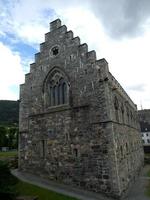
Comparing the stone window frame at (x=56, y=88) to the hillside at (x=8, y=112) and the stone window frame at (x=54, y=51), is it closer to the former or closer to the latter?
the stone window frame at (x=54, y=51)

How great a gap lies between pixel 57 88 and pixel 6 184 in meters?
10.5

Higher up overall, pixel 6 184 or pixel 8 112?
pixel 8 112

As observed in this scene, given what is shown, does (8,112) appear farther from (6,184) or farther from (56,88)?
(6,184)

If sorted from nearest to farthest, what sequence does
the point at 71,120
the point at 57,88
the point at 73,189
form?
1. the point at 73,189
2. the point at 71,120
3. the point at 57,88

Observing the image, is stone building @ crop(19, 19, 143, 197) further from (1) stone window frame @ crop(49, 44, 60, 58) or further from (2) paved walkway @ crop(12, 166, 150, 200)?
(2) paved walkway @ crop(12, 166, 150, 200)

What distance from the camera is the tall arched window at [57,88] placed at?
20453 millimetres

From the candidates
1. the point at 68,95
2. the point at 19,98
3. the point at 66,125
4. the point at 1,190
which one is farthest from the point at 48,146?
the point at 1,190

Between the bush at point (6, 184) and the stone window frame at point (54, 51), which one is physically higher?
the stone window frame at point (54, 51)

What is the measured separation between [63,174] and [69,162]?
127 centimetres

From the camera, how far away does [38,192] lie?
15938mm

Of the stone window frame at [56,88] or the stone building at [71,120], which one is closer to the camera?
the stone building at [71,120]

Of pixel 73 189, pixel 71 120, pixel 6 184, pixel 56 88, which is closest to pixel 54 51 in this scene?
pixel 56 88

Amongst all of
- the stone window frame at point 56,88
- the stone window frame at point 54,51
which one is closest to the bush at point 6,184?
the stone window frame at point 56,88

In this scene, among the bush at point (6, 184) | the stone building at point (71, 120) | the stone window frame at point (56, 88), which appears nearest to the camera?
the bush at point (6, 184)
